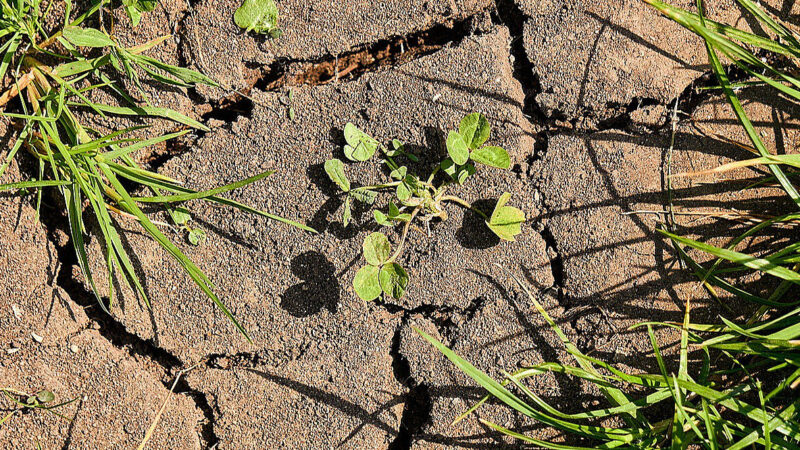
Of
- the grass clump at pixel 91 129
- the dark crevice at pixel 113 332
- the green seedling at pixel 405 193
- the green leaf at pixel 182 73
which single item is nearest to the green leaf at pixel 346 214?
the green seedling at pixel 405 193

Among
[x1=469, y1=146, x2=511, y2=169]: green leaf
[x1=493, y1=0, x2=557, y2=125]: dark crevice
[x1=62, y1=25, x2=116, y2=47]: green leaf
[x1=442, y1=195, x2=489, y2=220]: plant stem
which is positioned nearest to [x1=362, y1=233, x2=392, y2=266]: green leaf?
[x1=442, y1=195, x2=489, y2=220]: plant stem

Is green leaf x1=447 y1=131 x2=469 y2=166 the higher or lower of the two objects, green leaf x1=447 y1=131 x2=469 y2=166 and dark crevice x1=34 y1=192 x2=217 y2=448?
the higher

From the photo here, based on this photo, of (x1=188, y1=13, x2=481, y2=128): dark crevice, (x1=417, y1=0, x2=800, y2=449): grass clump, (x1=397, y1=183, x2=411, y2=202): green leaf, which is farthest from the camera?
(x1=188, y1=13, x2=481, y2=128): dark crevice

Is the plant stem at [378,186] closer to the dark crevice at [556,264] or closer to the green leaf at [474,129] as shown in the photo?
the green leaf at [474,129]

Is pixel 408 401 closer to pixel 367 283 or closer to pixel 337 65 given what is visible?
pixel 367 283

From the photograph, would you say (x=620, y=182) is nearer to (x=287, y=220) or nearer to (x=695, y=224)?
(x=695, y=224)

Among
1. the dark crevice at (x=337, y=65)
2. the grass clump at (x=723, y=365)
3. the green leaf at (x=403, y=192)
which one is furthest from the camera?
the dark crevice at (x=337, y=65)

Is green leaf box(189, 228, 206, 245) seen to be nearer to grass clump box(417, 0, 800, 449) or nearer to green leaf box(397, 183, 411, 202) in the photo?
green leaf box(397, 183, 411, 202)
